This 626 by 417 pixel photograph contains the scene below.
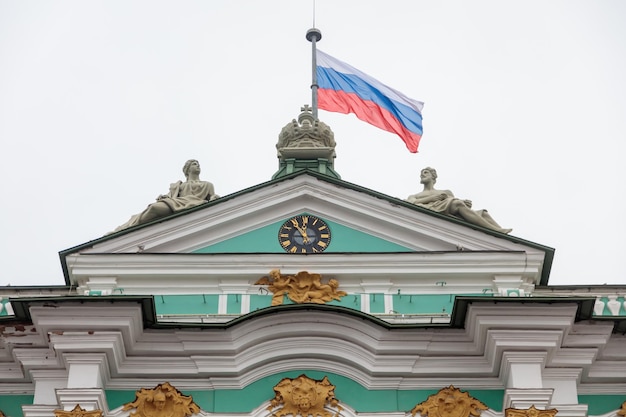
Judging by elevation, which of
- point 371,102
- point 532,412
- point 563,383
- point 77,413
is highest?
point 371,102

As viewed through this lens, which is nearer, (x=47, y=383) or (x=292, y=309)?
(x=292, y=309)

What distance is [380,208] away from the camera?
23.2m

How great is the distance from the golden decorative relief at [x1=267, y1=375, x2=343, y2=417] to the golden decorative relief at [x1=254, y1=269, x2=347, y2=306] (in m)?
1.96

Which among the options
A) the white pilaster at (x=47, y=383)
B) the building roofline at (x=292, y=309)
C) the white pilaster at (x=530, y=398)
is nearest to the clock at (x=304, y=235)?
the building roofline at (x=292, y=309)

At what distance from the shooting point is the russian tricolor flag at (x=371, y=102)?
94.2 feet

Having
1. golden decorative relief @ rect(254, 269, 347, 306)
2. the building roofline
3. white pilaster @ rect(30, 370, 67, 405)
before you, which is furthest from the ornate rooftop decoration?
white pilaster @ rect(30, 370, 67, 405)

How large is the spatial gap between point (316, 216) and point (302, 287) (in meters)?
1.78

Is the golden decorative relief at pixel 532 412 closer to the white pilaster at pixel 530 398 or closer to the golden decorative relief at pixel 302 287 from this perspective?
the white pilaster at pixel 530 398

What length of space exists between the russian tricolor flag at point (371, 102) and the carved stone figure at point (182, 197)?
4659 mm

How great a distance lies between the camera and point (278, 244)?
75.4 ft

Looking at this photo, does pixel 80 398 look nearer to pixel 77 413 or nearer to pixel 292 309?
pixel 77 413

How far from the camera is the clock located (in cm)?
2289

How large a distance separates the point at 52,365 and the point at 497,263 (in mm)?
7375

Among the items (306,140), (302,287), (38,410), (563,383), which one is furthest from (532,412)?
(306,140)
